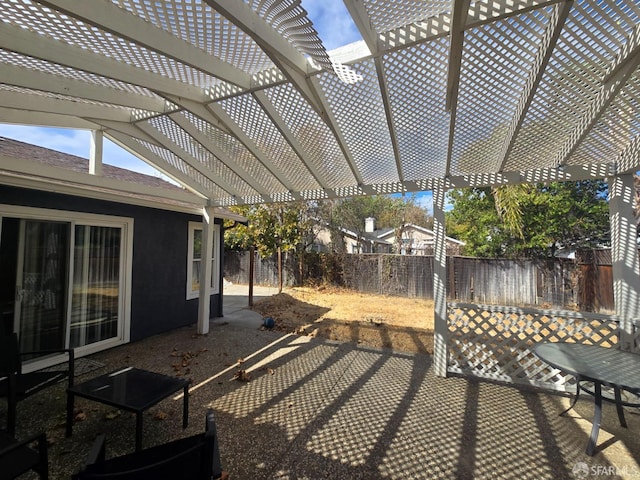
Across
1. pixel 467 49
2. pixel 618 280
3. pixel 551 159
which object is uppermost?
pixel 467 49

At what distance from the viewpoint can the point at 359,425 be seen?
2.98 m

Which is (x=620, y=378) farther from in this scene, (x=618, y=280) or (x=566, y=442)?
(x=618, y=280)

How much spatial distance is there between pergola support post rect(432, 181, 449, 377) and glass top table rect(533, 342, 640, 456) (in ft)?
3.64

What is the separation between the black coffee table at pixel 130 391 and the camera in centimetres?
248

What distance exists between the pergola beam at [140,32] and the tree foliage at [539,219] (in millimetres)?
10851

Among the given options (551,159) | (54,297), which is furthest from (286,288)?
(551,159)

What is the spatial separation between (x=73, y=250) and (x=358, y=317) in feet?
20.7

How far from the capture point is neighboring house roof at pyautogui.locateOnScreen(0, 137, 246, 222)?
3.65m

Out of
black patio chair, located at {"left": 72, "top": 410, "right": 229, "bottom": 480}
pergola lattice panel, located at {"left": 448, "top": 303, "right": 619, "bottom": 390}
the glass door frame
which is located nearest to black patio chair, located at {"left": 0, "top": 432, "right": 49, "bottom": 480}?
black patio chair, located at {"left": 72, "top": 410, "right": 229, "bottom": 480}

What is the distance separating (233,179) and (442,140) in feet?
11.4

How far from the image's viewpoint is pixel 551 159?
12.1 feet

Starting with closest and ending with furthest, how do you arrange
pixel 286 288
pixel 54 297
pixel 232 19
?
pixel 232 19 → pixel 54 297 → pixel 286 288

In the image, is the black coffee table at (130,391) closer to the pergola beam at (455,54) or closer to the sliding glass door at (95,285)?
the sliding glass door at (95,285)

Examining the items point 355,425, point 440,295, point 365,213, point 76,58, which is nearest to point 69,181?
point 76,58
